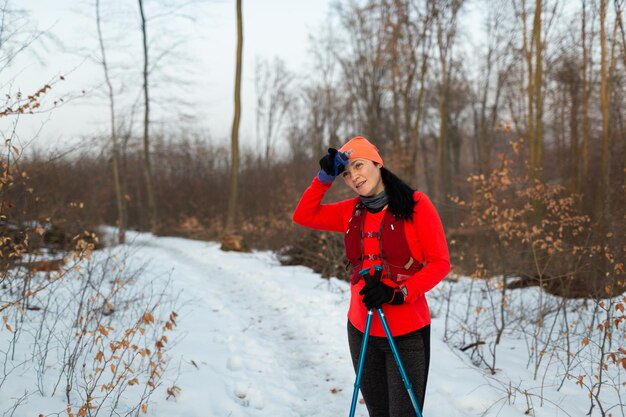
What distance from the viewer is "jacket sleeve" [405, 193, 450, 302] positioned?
7.89 feet

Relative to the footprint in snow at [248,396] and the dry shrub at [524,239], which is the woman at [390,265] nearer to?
the footprint in snow at [248,396]

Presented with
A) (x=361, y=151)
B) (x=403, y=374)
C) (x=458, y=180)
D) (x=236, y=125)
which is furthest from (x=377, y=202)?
(x=458, y=180)

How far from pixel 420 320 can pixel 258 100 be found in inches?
1558

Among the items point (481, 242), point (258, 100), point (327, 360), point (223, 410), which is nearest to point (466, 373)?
point (327, 360)

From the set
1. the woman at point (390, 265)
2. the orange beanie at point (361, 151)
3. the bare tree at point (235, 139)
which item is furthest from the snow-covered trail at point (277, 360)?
the bare tree at point (235, 139)

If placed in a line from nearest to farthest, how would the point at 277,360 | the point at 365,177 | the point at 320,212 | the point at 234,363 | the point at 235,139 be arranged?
the point at 365,177, the point at 320,212, the point at 234,363, the point at 277,360, the point at 235,139

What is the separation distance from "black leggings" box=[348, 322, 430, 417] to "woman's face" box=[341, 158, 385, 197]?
839 millimetres

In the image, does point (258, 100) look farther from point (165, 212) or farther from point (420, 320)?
point (420, 320)

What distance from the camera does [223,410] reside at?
12.9 feet

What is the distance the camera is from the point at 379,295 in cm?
239

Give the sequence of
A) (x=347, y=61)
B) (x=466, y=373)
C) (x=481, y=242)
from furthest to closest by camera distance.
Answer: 1. (x=347, y=61)
2. (x=481, y=242)
3. (x=466, y=373)

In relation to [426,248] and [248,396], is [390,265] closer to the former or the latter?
[426,248]

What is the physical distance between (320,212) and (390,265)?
63 cm

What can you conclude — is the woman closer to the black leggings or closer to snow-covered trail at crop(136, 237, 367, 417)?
the black leggings
